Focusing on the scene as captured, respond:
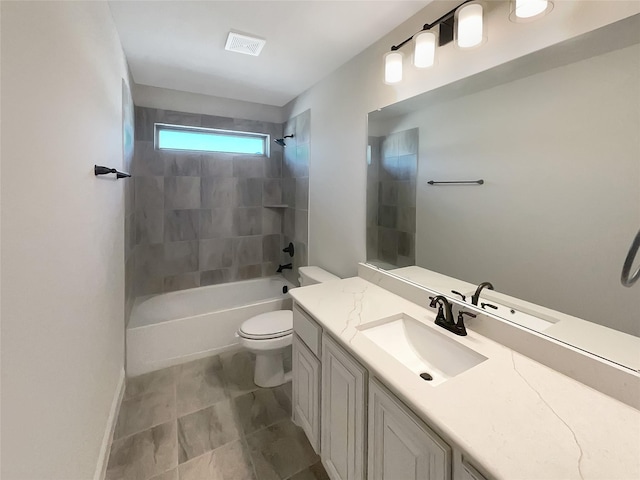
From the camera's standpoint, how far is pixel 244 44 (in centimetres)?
190

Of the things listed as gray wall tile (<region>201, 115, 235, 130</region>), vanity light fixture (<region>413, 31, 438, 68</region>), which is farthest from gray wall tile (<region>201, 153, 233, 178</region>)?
vanity light fixture (<region>413, 31, 438, 68</region>)

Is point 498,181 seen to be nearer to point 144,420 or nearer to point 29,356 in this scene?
point 29,356

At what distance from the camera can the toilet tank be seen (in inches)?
89.7

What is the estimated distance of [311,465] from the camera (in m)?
1.47

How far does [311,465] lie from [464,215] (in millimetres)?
1530

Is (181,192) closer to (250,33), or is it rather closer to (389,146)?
(250,33)

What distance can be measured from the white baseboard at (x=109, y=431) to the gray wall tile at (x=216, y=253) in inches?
50.8

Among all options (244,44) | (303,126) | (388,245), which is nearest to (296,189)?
(303,126)

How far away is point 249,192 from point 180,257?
104 centimetres

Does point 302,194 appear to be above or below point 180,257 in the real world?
above

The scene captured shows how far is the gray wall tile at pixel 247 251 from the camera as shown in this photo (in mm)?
3227

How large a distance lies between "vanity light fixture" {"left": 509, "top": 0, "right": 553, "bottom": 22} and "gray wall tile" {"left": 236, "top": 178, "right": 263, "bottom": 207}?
2.66m

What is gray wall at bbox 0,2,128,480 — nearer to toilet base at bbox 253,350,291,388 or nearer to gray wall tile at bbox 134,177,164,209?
toilet base at bbox 253,350,291,388

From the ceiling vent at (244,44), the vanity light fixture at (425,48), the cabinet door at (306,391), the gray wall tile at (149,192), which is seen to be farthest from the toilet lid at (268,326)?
the ceiling vent at (244,44)
